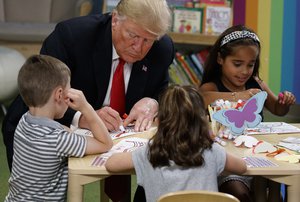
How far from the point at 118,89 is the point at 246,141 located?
62cm

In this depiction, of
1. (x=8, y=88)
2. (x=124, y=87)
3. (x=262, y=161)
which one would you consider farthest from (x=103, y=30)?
(x=8, y=88)

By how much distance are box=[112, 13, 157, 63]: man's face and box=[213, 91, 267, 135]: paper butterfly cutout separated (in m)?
0.40

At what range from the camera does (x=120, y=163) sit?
5.70ft

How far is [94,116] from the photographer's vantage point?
1.93m

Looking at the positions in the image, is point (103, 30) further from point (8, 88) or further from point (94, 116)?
point (8, 88)

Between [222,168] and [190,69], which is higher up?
[222,168]

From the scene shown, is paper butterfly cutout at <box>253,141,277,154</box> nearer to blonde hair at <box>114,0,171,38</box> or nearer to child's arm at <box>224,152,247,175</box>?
child's arm at <box>224,152,247,175</box>

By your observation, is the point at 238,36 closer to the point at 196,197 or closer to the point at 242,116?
the point at 242,116

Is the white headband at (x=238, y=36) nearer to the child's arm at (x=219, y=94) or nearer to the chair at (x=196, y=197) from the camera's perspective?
the child's arm at (x=219, y=94)

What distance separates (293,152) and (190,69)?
2.83m

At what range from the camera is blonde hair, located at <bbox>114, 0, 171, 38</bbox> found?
7.11 feet

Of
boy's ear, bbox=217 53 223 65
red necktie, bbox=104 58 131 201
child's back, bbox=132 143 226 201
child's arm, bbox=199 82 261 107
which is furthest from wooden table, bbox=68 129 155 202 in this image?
boy's ear, bbox=217 53 223 65

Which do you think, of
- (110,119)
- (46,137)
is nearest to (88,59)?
(110,119)

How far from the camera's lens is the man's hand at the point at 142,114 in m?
2.20
